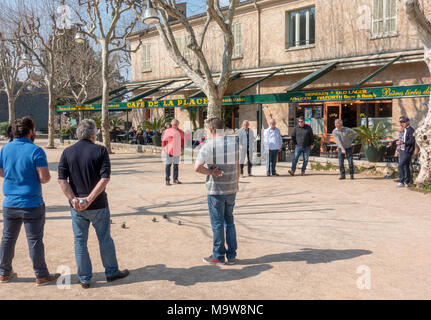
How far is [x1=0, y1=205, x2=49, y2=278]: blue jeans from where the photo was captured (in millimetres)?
4238

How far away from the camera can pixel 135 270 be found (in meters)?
4.69

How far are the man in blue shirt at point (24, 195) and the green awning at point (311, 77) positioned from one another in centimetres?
1141

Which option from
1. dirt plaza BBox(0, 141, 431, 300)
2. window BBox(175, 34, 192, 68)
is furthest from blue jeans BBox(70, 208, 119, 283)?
window BBox(175, 34, 192, 68)

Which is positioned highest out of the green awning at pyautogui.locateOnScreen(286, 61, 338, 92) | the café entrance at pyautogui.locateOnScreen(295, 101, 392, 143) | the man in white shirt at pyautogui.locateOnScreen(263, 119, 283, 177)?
the green awning at pyautogui.locateOnScreen(286, 61, 338, 92)

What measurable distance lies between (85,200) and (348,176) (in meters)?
9.57

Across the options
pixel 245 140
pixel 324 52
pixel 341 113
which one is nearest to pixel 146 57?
Result: pixel 324 52

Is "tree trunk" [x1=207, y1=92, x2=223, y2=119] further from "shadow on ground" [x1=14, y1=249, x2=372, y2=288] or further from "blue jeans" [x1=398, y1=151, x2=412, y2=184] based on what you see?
"shadow on ground" [x1=14, y1=249, x2=372, y2=288]

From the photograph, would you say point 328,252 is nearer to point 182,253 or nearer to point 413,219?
point 182,253

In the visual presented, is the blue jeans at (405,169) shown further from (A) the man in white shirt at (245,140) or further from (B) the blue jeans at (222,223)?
(B) the blue jeans at (222,223)

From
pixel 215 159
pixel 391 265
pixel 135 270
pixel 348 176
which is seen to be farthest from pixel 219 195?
pixel 348 176

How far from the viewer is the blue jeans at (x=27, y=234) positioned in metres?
4.24

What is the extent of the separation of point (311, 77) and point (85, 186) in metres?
12.5

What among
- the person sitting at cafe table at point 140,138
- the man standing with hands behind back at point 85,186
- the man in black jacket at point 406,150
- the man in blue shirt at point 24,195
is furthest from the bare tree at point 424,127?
the person sitting at cafe table at point 140,138

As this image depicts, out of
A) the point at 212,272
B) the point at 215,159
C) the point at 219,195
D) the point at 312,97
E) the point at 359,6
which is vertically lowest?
the point at 212,272
